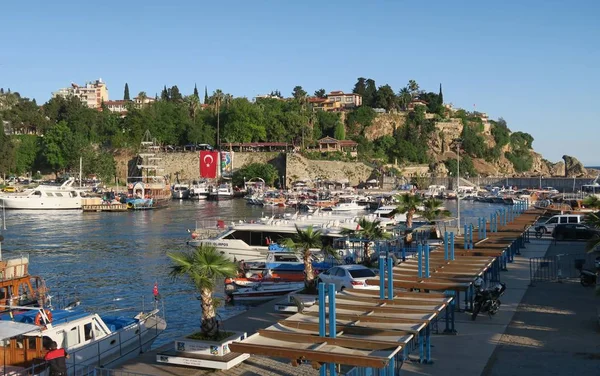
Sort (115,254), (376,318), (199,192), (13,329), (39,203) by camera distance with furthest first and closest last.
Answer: (199,192)
(39,203)
(115,254)
(13,329)
(376,318)

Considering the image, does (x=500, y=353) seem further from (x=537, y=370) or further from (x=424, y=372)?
(x=424, y=372)

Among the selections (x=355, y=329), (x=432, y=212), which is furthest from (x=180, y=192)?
(x=355, y=329)

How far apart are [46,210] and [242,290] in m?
68.8

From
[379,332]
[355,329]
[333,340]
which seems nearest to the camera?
[333,340]

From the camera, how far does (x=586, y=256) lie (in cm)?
3309

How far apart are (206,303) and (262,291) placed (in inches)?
514

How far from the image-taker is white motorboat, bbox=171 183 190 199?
386ft

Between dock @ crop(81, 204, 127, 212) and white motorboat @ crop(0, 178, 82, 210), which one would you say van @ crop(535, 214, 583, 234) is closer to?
dock @ crop(81, 204, 127, 212)

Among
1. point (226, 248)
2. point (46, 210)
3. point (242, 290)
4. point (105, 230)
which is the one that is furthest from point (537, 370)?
point (46, 210)

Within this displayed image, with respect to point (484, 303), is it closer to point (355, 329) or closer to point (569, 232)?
point (355, 329)

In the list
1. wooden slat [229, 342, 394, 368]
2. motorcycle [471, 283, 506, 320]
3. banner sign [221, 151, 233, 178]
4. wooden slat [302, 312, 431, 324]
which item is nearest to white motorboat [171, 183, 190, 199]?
banner sign [221, 151, 233, 178]

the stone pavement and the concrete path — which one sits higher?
the concrete path

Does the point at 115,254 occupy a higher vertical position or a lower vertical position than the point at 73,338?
lower

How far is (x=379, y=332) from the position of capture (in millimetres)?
13102
